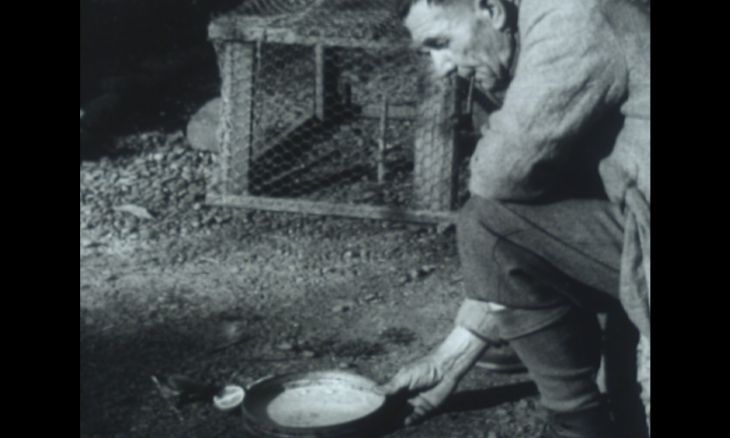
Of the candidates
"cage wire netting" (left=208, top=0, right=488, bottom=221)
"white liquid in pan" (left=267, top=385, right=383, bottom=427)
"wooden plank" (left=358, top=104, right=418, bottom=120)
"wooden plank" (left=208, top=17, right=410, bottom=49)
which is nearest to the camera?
"white liquid in pan" (left=267, top=385, right=383, bottom=427)

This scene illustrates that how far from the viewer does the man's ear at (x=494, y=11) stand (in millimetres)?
2064

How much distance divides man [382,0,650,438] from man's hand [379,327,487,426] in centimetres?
16

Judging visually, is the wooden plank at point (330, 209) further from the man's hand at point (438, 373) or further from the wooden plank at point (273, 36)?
the man's hand at point (438, 373)

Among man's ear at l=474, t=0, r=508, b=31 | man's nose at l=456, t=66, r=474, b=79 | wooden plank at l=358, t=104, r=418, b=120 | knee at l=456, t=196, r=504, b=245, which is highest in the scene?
man's ear at l=474, t=0, r=508, b=31

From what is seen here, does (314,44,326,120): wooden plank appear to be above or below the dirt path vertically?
above

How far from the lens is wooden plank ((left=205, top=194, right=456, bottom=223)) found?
4492mm

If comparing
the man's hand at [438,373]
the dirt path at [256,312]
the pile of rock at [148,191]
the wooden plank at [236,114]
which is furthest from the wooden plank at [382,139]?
the man's hand at [438,373]

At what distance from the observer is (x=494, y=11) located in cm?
207

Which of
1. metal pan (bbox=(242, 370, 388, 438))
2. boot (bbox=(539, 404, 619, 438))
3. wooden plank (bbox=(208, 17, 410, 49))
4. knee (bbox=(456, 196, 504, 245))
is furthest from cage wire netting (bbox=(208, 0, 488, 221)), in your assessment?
boot (bbox=(539, 404, 619, 438))

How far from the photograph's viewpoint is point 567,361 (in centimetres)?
212

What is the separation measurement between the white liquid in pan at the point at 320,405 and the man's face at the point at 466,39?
3.26ft

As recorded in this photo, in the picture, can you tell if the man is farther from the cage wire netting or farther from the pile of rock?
the pile of rock

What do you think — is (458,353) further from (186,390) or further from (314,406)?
(186,390)
